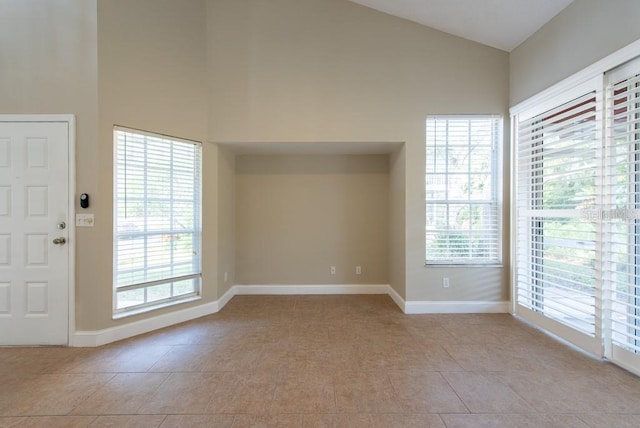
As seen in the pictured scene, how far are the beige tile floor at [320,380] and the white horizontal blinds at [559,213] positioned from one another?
1.51ft

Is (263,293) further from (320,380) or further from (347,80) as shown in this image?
(347,80)

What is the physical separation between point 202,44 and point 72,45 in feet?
4.23

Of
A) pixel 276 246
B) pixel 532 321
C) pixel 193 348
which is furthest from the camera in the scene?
pixel 276 246

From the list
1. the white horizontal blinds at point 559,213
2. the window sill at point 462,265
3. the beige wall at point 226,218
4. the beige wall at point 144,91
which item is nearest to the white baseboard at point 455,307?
the white horizontal blinds at point 559,213

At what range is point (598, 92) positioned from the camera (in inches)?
106

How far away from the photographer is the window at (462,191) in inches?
153

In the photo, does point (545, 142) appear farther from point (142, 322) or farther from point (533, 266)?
point (142, 322)

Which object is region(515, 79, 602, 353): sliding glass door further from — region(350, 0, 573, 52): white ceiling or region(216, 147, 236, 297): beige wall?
region(216, 147, 236, 297): beige wall

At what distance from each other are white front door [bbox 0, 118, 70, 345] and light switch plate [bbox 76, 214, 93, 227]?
0.10 meters


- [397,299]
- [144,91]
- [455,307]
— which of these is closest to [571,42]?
[455,307]

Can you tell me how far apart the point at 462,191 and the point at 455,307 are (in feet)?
4.80

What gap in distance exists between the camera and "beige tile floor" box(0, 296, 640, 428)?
6.41ft

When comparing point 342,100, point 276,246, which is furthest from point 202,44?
point 276,246

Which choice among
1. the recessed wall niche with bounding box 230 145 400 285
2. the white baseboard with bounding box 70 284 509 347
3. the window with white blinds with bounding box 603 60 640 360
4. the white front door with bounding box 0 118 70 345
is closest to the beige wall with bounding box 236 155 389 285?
the recessed wall niche with bounding box 230 145 400 285
